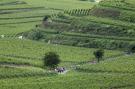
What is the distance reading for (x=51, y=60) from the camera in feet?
371

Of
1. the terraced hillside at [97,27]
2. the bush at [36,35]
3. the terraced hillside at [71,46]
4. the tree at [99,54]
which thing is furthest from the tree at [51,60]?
the bush at [36,35]

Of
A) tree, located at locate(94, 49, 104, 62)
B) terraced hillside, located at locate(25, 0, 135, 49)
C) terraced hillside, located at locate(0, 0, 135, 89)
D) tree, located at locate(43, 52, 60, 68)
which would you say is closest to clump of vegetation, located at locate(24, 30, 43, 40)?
terraced hillside, located at locate(0, 0, 135, 89)

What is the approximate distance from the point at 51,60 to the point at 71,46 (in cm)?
3305

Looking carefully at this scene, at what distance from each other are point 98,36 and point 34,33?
19057 mm

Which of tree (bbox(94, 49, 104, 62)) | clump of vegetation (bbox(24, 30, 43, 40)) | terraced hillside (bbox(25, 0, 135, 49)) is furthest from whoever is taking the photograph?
clump of vegetation (bbox(24, 30, 43, 40))

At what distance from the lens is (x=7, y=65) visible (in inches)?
4427

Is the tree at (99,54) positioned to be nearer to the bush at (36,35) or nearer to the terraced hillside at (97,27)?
the terraced hillside at (97,27)

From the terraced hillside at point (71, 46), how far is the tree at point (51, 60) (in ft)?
4.77

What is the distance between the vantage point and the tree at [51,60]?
11269cm

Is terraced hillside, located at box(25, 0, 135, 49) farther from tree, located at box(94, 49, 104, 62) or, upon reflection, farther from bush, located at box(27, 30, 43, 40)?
tree, located at box(94, 49, 104, 62)

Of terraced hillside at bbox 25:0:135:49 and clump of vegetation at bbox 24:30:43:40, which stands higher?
terraced hillside at bbox 25:0:135:49

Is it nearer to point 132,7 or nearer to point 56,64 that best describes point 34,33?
point 132,7

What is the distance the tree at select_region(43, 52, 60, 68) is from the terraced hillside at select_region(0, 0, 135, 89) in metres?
1.45

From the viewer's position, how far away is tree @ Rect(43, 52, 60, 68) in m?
113
